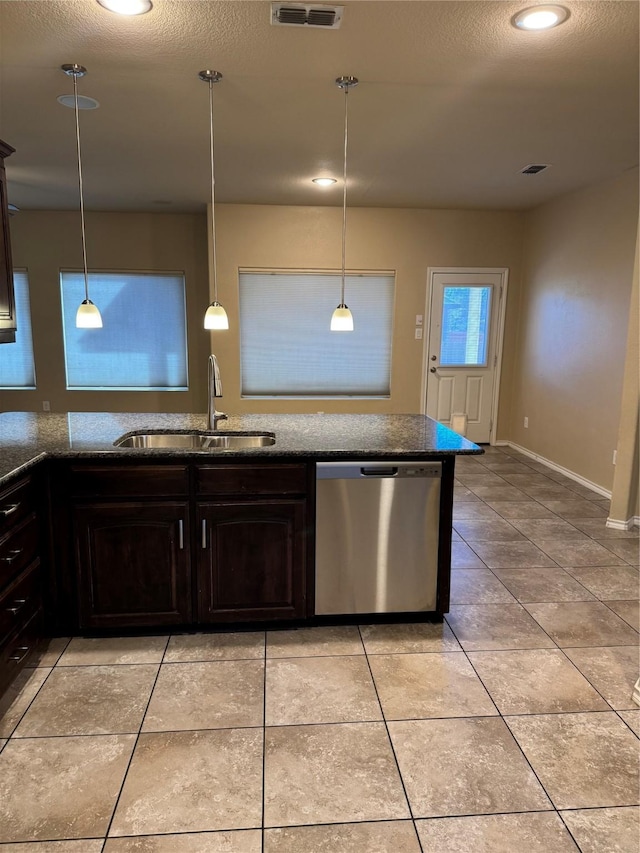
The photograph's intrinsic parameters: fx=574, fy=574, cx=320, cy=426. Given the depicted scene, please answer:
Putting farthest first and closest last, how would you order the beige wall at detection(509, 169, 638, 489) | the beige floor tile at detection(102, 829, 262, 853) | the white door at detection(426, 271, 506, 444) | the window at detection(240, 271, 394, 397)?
the white door at detection(426, 271, 506, 444) → the window at detection(240, 271, 394, 397) → the beige wall at detection(509, 169, 638, 489) → the beige floor tile at detection(102, 829, 262, 853)

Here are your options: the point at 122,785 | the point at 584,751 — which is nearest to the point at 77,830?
the point at 122,785

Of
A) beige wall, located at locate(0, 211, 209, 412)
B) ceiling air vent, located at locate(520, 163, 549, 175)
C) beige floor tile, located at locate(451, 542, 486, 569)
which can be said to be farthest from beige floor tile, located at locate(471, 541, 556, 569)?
beige wall, located at locate(0, 211, 209, 412)

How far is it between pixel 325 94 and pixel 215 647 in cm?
281

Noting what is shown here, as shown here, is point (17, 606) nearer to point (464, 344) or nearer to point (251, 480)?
point (251, 480)

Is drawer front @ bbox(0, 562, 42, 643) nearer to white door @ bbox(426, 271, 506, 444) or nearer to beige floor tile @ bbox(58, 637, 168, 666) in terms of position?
beige floor tile @ bbox(58, 637, 168, 666)

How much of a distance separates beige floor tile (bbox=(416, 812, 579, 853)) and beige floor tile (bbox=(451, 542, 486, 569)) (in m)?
1.78

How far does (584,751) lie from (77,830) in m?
1.64

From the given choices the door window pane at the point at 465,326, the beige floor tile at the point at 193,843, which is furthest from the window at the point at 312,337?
the beige floor tile at the point at 193,843

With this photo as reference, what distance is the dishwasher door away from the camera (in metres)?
2.62

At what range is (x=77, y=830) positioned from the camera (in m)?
1.64

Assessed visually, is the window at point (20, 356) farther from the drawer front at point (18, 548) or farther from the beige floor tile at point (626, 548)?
the beige floor tile at point (626, 548)

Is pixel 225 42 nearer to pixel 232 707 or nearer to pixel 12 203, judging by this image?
pixel 232 707

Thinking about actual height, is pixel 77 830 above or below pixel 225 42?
below

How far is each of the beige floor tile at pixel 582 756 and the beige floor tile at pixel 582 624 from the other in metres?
0.54
